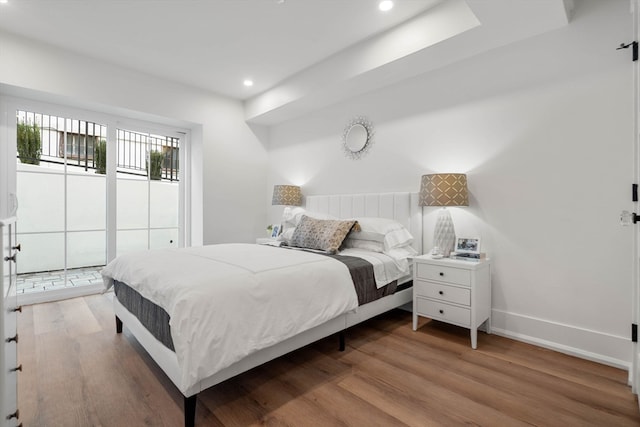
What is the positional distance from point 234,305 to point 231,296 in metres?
0.05

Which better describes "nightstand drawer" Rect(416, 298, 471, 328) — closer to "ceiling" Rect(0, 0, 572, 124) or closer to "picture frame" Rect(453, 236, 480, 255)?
"picture frame" Rect(453, 236, 480, 255)

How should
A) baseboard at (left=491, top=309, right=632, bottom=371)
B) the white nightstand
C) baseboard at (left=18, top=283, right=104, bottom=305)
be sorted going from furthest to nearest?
1. baseboard at (left=18, top=283, right=104, bottom=305)
2. the white nightstand
3. baseboard at (left=491, top=309, right=632, bottom=371)

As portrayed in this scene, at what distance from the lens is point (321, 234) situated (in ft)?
9.41

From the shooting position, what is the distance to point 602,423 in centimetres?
148

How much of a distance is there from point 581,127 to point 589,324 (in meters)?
1.40

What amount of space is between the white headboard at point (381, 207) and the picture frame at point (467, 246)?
45 centimetres

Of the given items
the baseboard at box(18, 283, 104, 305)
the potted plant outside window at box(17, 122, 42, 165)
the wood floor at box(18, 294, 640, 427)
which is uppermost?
the potted plant outside window at box(17, 122, 42, 165)

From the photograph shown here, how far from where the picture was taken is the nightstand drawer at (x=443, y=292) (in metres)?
2.30

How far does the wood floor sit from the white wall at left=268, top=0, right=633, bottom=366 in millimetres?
303

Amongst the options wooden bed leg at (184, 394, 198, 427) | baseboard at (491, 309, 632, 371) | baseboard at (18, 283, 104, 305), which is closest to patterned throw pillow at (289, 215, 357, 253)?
baseboard at (491, 309, 632, 371)

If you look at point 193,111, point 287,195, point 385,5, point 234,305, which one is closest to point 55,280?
point 193,111

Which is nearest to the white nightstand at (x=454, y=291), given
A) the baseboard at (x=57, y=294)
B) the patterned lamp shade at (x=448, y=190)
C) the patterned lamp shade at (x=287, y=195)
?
the patterned lamp shade at (x=448, y=190)

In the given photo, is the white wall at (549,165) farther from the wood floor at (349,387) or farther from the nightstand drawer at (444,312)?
the nightstand drawer at (444,312)

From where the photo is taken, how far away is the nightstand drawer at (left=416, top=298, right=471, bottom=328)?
2302 mm
